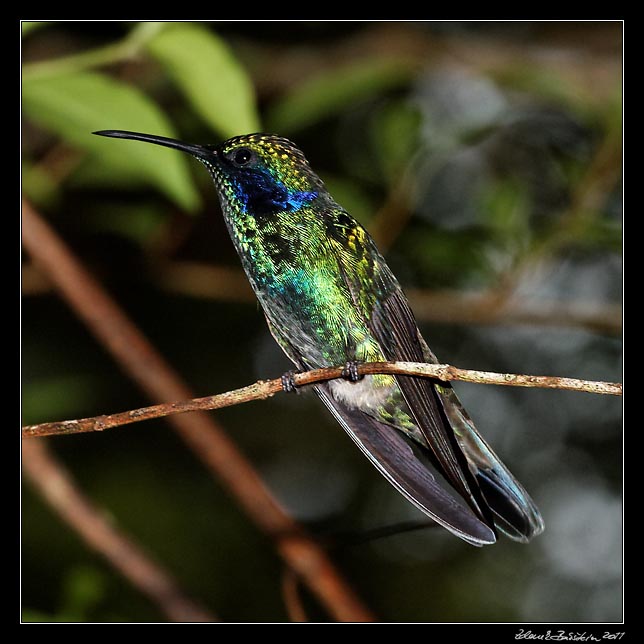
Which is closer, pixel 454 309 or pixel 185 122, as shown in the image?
pixel 454 309

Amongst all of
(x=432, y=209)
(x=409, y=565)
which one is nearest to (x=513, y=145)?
(x=432, y=209)

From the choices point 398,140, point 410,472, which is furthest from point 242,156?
point 410,472

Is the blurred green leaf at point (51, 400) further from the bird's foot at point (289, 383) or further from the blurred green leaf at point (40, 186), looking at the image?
the bird's foot at point (289, 383)

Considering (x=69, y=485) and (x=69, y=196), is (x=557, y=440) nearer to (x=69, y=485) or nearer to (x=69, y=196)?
(x=69, y=485)

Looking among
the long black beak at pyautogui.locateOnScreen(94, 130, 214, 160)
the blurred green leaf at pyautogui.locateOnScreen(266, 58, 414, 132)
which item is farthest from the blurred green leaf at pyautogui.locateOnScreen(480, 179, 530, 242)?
the long black beak at pyautogui.locateOnScreen(94, 130, 214, 160)

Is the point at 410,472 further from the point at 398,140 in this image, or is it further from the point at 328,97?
the point at 328,97

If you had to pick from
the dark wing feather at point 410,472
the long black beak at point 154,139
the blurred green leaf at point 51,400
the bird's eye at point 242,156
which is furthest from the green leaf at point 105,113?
the blurred green leaf at point 51,400
